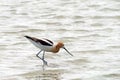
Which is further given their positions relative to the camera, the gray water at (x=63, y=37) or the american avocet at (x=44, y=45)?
the american avocet at (x=44, y=45)

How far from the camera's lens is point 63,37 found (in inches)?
495

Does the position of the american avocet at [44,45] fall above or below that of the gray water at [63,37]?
above

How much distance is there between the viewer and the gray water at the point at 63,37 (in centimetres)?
1009

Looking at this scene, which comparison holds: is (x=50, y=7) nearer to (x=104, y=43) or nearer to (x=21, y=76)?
(x=104, y=43)

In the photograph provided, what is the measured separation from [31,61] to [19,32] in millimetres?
2482

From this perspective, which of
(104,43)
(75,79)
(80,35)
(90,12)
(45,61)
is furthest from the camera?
(90,12)

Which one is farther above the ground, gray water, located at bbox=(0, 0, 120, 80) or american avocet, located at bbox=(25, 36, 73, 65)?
american avocet, located at bbox=(25, 36, 73, 65)

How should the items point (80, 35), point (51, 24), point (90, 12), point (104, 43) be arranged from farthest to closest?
1. point (90, 12)
2. point (51, 24)
3. point (80, 35)
4. point (104, 43)

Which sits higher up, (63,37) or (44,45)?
(44,45)

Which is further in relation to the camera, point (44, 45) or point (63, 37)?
point (63, 37)

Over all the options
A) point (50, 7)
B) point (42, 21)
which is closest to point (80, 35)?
point (42, 21)

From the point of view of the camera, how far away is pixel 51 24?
1392cm

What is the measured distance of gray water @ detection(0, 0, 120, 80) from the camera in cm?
1009

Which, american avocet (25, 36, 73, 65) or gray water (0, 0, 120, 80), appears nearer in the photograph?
gray water (0, 0, 120, 80)
